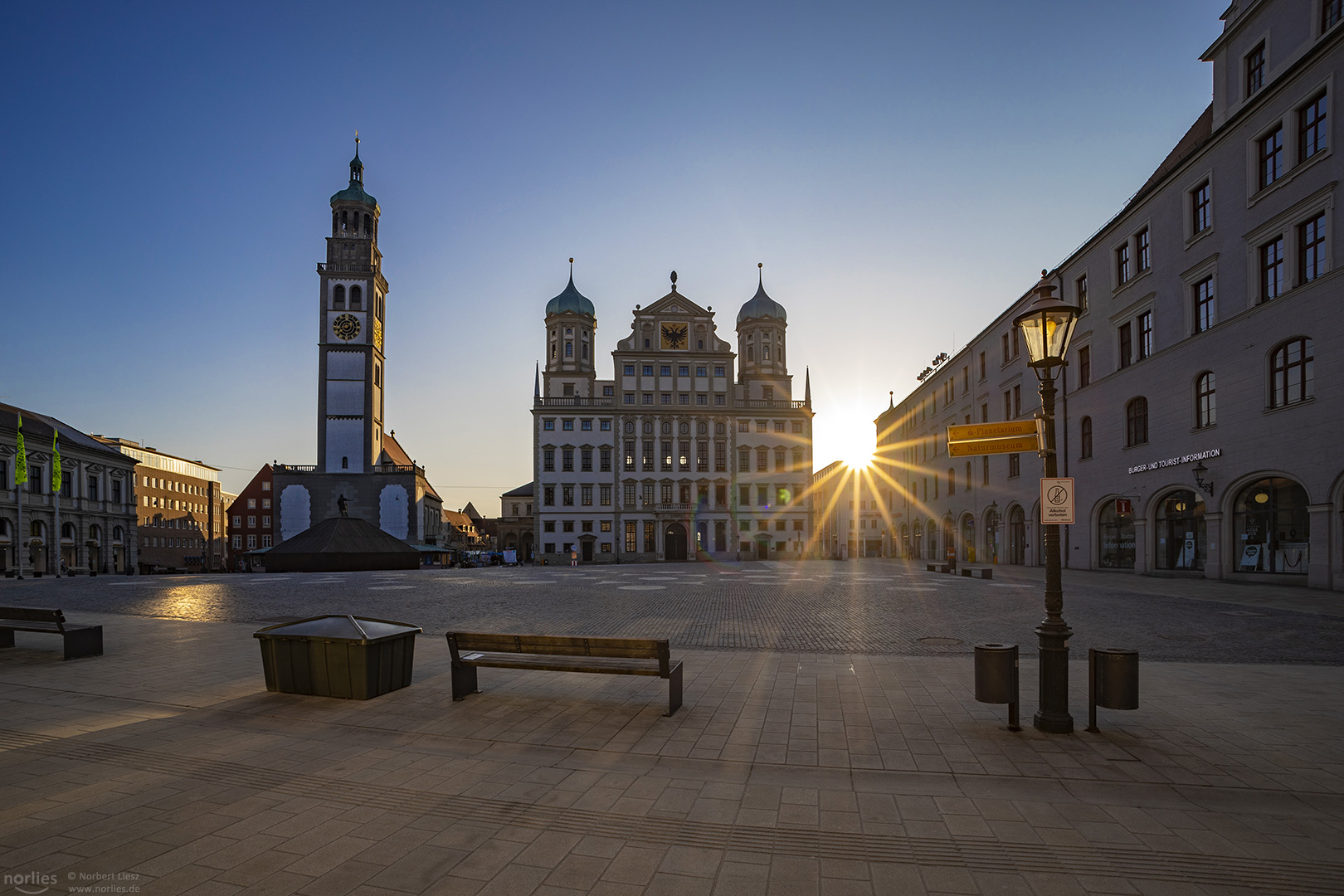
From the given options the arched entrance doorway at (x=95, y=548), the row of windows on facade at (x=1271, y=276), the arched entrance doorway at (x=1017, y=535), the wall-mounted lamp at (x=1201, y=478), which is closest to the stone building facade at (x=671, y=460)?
the arched entrance doorway at (x=1017, y=535)

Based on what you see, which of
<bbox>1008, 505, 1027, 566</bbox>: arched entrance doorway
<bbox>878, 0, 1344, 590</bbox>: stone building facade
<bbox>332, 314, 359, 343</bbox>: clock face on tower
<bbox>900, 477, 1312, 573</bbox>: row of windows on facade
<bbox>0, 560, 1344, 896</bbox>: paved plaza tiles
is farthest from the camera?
<bbox>332, 314, 359, 343</bbox>: clock face on tower

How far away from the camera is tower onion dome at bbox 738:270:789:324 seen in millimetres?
81688

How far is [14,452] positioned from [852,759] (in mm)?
74429

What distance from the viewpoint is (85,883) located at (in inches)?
158

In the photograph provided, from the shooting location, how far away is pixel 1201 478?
2761 centimetres

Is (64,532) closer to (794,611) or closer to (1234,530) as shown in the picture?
(794,611)

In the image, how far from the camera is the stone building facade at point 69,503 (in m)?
57.4

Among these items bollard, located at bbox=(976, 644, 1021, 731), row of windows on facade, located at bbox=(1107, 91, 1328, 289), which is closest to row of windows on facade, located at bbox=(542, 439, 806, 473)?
row of windows on facade, located at bbox=(1107, 91, 1328, 289)

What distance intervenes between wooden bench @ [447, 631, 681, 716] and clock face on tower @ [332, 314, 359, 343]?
219 ft

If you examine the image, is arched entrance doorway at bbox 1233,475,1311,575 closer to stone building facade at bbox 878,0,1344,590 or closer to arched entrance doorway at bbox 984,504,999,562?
stone building facade at bbox 878,0,1344,590

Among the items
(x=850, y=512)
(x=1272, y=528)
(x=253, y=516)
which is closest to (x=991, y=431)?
(x=1272, y=528)

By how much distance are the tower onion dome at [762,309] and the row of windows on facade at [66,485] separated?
64182mm

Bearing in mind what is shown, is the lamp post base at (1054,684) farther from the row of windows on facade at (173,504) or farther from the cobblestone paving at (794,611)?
the row of windows on facade at (173,504)

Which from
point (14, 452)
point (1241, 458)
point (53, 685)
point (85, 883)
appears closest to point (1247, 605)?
point (1241, 458)
